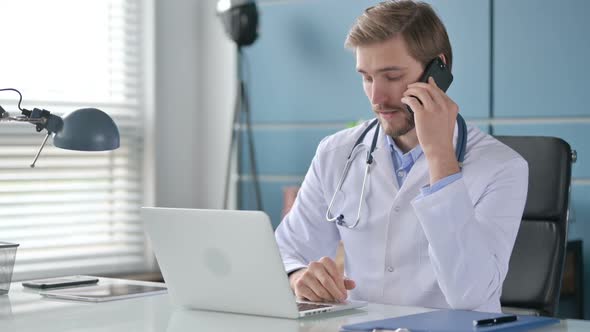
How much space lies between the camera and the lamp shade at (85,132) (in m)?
1.91

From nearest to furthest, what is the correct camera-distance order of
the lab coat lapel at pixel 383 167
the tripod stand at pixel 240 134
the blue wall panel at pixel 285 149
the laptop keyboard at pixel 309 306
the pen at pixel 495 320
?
the pen at pixel 495 320
the laptop keyboard at pixel 309 306
the lab coat lapel at pixel 383 167
the blue wall panel at pixel 285 149
the tripod stand at pixel 240 134

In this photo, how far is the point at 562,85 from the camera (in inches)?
139

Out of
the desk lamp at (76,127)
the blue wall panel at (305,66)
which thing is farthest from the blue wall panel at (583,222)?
the desk lamp at (76,127)

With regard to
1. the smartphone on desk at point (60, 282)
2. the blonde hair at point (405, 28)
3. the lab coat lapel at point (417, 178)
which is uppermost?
the blonde hair at point (405, 28)

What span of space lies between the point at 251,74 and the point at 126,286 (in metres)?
2.33

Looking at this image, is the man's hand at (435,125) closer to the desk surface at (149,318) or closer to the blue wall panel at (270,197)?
the desk surface at (149,318)

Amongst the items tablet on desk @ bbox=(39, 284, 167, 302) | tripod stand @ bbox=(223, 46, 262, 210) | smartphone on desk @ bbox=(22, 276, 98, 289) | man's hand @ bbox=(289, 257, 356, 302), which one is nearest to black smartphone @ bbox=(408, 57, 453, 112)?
man's hand @ bbox=(289, 257, 356, 302)

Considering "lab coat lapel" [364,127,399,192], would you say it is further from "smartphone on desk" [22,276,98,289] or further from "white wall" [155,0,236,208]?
"white wall" [155,0,236,208]

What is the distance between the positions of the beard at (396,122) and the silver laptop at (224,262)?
54cm

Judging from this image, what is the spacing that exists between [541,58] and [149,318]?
7.66 feet

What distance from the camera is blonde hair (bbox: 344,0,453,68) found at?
2.23 m

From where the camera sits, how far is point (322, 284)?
1.86m

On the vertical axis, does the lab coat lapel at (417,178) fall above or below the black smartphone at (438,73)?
below

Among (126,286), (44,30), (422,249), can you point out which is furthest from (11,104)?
(422,249)
